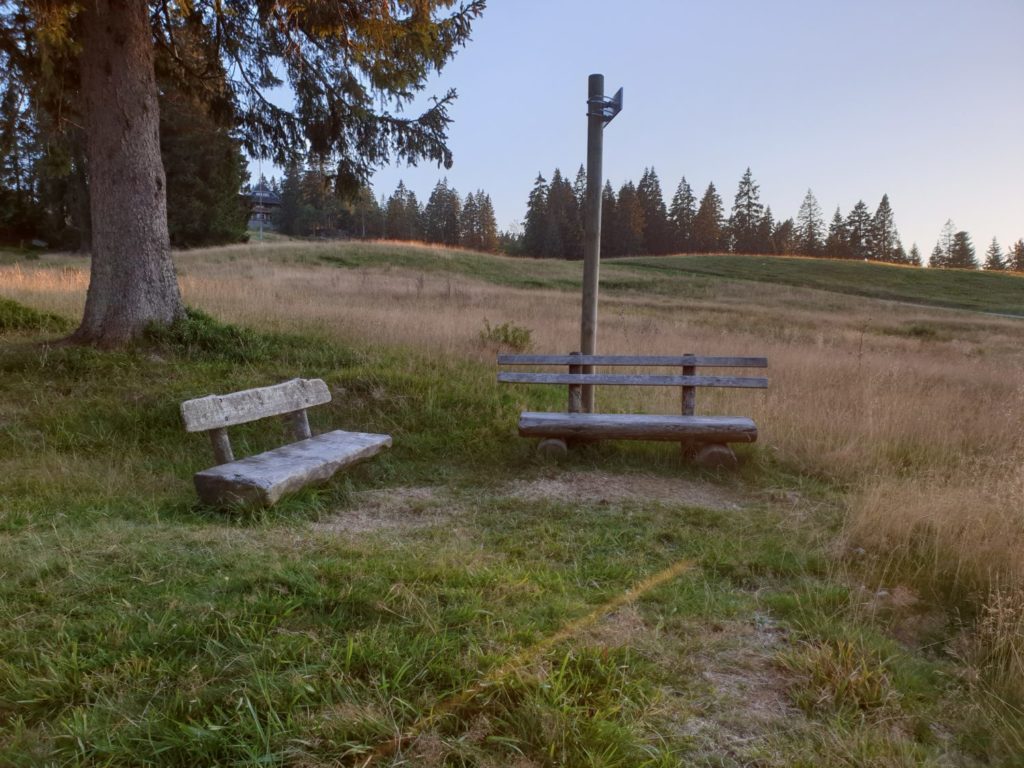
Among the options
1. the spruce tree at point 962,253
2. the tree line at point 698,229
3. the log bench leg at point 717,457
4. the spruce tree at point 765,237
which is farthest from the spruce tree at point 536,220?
the log bench leg at point 717,457

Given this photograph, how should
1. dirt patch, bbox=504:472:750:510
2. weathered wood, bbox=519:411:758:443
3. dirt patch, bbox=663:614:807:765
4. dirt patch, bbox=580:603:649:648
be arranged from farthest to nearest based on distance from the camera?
weathered wood, bbox=519:411:758:443, dirt patch, bbox=504:472:750:510, dirt patch, bbox=580:603:649:648, dirt patch, bbox=663:614:807:765

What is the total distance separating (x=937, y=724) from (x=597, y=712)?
4.26 ft

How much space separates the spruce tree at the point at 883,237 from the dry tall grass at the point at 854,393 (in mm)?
67843

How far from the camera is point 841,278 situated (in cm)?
5247

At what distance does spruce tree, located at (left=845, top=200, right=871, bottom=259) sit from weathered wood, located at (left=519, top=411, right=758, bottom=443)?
8754 cm

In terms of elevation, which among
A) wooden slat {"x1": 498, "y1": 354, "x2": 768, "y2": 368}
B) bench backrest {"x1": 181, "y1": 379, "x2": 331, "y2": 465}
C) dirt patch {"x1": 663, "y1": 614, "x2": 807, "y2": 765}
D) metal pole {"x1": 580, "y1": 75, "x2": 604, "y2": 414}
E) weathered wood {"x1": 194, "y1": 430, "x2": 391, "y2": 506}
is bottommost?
dirt patch {"x1": 663, "y1": 614, "x2": 807, "y2": 765}

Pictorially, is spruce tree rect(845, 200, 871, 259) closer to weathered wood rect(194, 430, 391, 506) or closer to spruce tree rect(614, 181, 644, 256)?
spruce tree rect(614, 181, 644, 256)

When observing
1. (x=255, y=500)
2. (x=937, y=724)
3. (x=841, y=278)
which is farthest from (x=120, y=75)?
(x=841, y=278)

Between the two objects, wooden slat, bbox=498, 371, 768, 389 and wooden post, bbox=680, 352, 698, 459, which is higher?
wooden slat, bbox=498, 371, 768, 389

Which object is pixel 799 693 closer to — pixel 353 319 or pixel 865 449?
pixel 865 449

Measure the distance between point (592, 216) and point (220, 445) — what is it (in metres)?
4.14

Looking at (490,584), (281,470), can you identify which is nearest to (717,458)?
(490,584)

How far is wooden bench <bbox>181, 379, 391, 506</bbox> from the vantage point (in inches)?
176

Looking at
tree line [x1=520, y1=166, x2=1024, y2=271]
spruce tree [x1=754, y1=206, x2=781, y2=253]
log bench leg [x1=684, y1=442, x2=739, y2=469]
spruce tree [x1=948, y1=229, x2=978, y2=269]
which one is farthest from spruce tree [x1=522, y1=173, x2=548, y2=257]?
log bench leg [x1=684, y1=442, x2=739, y2=469]
